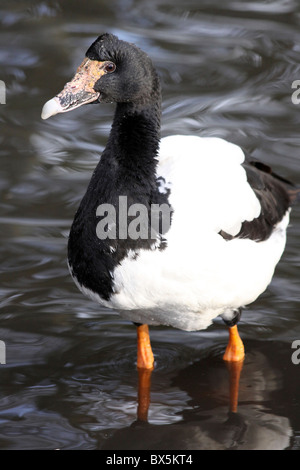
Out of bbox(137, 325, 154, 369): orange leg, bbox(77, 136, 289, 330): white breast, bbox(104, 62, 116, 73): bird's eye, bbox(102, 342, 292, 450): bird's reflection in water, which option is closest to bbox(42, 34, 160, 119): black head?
bbox(104, 62, 116, 73): bird's eye

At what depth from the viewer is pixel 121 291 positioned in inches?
229

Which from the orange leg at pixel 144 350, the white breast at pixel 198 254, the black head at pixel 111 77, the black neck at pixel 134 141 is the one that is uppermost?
the black head at pixel 111 77

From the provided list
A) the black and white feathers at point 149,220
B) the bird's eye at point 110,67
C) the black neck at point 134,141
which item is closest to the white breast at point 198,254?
the black and white feathers at point 149,220

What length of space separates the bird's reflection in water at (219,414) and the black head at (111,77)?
2.10 metres

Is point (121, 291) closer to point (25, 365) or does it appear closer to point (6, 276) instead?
point (25, 365)

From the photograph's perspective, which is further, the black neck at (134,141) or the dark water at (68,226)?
the dark water at (68,226)

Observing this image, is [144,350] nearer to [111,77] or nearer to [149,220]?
[149,220]

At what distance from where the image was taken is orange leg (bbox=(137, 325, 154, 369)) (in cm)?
670

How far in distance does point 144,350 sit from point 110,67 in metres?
2.12

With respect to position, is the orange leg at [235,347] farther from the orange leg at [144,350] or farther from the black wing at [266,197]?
the black wing at [266,197]

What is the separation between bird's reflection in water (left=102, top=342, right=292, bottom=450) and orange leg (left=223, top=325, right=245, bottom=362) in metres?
0.06

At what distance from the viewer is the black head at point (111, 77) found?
577 centimetres

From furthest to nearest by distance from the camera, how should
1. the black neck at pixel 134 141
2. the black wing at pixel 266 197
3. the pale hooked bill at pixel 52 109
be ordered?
the black wing at pixel 266 197, the black neck at pixel 134 141, the pale hooked bill at pixel 52 109

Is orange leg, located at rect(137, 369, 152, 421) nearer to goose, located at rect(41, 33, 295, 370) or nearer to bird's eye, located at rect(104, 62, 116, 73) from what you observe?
goose, located at rect(41, 33, 295, 370)
